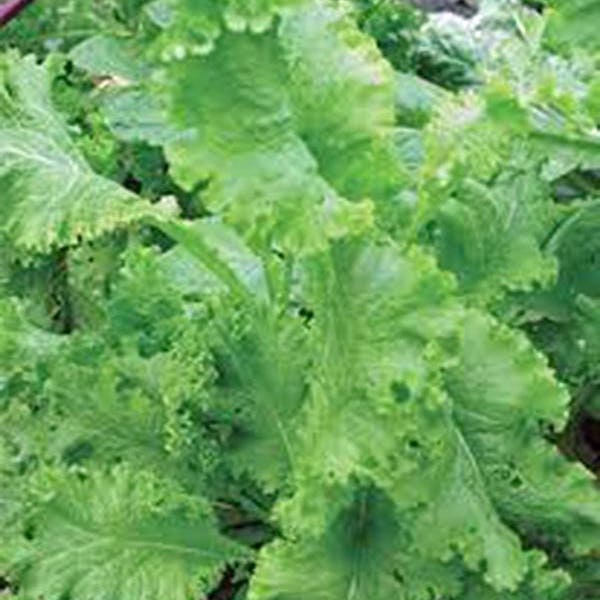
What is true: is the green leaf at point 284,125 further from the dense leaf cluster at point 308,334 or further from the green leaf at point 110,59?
the green leaf at point 110,59

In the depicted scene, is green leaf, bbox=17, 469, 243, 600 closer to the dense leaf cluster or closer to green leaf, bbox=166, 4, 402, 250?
the dense leaf cluster

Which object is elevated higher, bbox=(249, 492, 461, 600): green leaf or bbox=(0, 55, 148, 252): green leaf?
bbox=(0, 55, 148, 252): green leaf

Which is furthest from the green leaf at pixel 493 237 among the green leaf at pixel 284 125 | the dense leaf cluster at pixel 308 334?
the green leaf at pixel 284 125

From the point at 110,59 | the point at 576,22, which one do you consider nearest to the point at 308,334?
the point at 576,22

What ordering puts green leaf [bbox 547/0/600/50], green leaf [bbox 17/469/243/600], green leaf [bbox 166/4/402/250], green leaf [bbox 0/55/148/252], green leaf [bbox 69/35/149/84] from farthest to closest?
green leaf [bbox 69/35/149/84], green leaf [bbox 547/0/600/50], green leaf [bbox 17/469/243/600], green leaf [bbox 0/55/148/252], green leaf [bbox 166/4/402/250]

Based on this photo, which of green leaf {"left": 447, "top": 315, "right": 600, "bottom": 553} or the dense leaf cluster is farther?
green leaf {"left": 447, "top": 315, "right": 600, "bottom": 553}

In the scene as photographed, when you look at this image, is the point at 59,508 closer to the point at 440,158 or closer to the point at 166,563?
the point at 166,563

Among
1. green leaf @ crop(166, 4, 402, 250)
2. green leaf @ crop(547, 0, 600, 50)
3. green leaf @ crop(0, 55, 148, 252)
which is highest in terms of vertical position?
green leaf @ crop(166, 4, 402, 250)

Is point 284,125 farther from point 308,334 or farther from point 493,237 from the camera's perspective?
point 493,237

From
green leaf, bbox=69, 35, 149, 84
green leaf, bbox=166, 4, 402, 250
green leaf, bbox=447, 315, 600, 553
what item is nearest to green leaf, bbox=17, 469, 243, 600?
green leaf, bbox=447, 315, 600, 553
